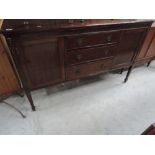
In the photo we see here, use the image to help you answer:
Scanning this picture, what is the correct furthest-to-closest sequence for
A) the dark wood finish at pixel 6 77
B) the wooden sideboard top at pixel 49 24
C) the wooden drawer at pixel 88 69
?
the wooden drawer at pixel 88 69, the dark wood finish at pixel 6 77, the wooden sideboard top at pixel 49 24

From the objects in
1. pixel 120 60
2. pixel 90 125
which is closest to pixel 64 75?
pixel 90 125

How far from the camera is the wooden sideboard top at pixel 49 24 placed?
3.43ft

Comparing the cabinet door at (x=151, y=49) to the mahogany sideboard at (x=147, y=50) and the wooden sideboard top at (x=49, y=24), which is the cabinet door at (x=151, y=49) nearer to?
the mahogany sideboard at (x=147, y=50)

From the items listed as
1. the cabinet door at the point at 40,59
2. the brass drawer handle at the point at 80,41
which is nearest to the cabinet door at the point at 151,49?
the brass drawer handle at the point at 80,41

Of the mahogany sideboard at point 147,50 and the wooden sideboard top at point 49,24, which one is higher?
the wooden sideboard top at point 49,24

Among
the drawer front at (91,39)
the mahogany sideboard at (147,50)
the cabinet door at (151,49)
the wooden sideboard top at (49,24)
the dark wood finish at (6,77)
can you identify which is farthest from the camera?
the cabinet door at (151,49)

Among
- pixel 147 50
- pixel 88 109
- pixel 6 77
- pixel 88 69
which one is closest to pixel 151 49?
pixel 147 50

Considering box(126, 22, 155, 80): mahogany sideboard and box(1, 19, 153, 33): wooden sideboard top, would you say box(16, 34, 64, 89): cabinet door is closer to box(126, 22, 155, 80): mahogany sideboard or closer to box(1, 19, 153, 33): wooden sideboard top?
box(1, 19, 153, 33): wooden sideboard top

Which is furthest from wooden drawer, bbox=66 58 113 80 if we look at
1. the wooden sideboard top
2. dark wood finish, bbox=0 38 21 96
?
dark wood finish, bbox=0 38 21 96

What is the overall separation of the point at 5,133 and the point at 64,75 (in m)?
0.85

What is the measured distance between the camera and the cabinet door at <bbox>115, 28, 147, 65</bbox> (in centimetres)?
154

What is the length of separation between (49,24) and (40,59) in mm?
319

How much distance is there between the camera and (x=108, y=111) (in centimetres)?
168

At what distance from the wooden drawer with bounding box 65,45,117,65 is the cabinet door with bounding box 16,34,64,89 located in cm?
9
